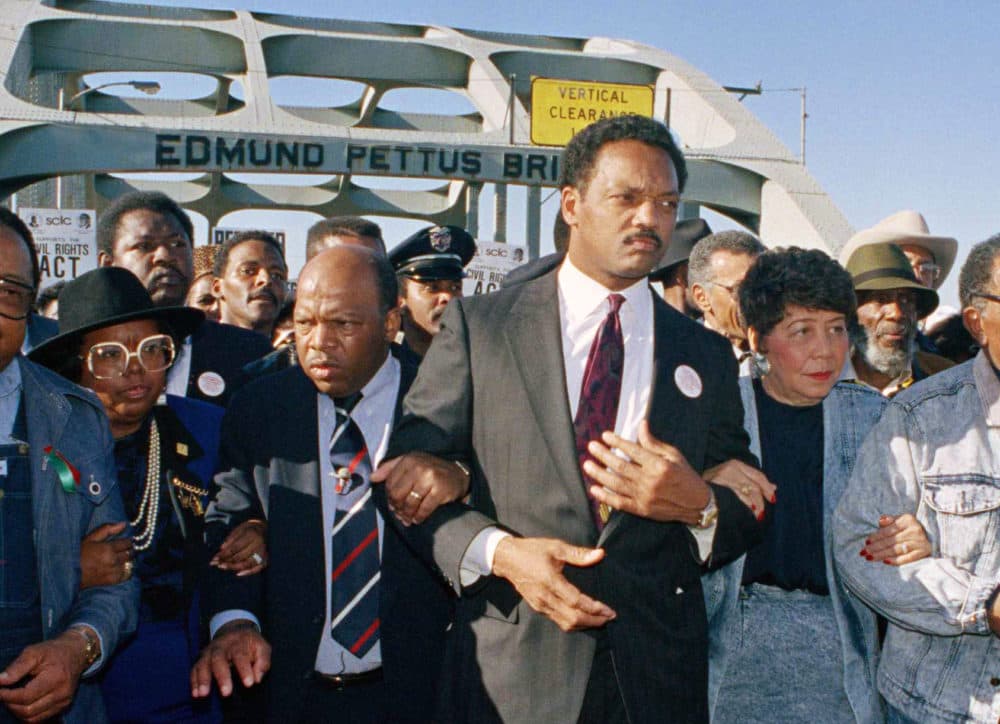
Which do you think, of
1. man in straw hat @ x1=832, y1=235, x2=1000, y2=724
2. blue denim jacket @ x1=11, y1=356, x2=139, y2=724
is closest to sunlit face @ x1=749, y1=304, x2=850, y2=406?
man in straw hat @ x1=832, y1=235, x2=1000, y2=724

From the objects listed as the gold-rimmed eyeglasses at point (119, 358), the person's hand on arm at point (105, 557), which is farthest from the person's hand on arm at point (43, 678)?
the gold-rimmed eyeglasses at point (119, 358)

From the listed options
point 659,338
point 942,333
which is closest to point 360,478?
point 659,338

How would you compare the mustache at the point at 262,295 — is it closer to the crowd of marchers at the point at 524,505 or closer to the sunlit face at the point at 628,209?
the crowd of marchers at the point at 524,505

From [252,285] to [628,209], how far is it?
10.7ft

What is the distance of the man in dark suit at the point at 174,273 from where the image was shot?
4117mm

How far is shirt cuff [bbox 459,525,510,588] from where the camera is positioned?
91.2 inches

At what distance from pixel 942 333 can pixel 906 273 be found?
3218 millimetres

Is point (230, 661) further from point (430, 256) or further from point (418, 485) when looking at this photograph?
point (430, 256)

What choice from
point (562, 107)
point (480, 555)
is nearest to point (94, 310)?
point (480, 555)

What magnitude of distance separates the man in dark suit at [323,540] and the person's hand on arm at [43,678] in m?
0.34

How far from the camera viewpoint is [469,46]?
39000 mm

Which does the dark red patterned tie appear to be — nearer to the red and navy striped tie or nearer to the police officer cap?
the red and navy striped tie

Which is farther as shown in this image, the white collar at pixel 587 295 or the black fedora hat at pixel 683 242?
the black fedora hat at pixel 683 242

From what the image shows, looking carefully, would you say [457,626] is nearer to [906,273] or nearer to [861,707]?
[861,707]
